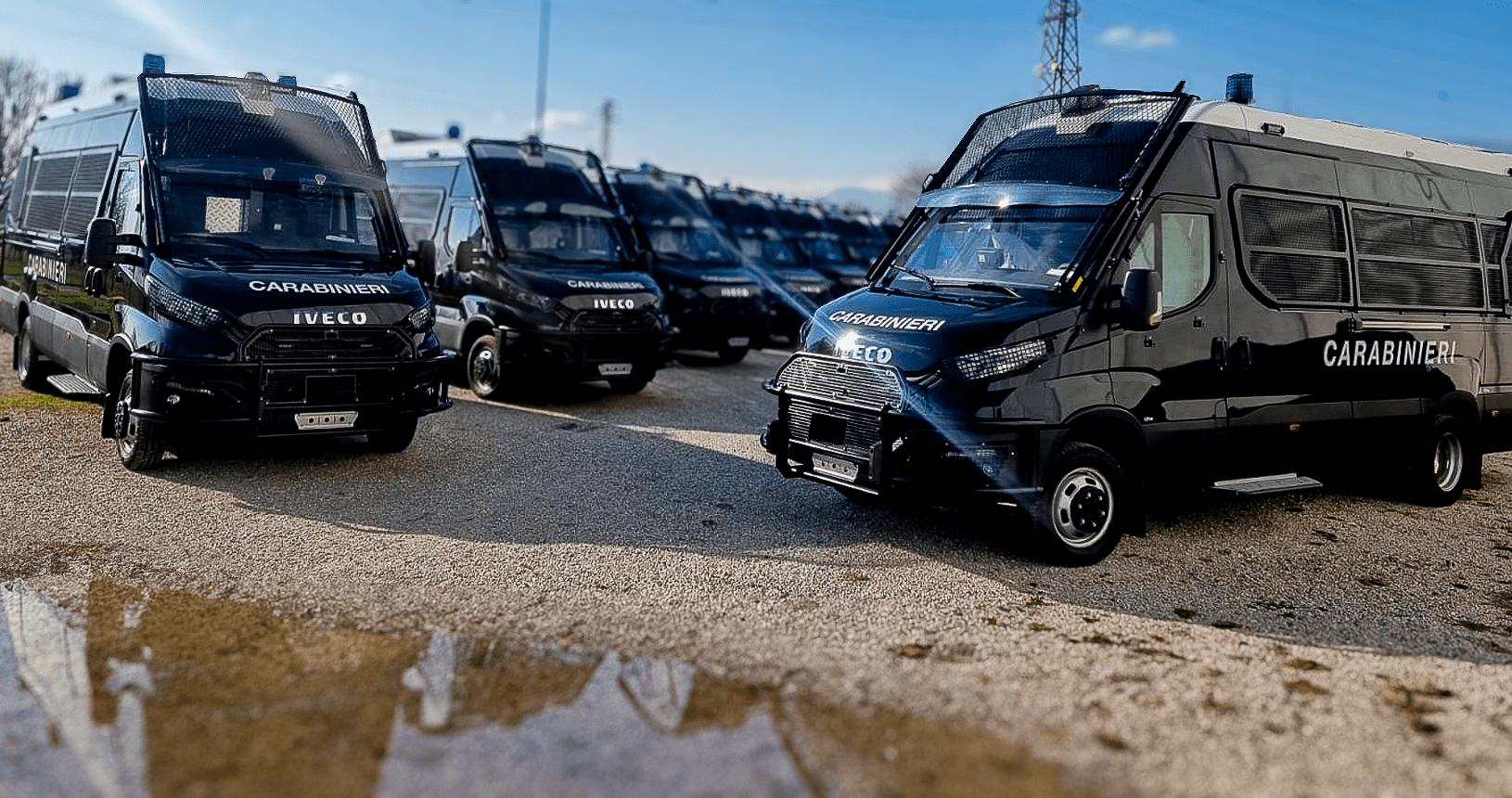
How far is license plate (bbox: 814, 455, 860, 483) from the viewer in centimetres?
674

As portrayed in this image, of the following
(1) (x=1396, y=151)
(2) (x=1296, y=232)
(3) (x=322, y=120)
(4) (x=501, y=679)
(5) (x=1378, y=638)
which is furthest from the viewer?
(3) (x=322, y=120)

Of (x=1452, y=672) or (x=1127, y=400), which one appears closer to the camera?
(x=1452, y=672)

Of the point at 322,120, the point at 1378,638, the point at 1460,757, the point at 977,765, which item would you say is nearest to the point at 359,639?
the point at 977,765

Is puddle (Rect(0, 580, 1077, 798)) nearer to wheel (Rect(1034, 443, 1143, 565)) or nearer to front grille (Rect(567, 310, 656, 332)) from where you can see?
wheel (Rect(1034, 443, 1143, 565))

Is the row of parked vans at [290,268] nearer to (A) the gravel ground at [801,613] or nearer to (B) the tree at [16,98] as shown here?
(A) the gravel ground at [801,613]

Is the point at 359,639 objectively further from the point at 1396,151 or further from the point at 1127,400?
the point at 1396,151

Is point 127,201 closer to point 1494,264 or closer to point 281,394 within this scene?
point 281,394

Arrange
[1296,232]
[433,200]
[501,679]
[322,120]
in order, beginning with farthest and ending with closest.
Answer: [433,200] < [322,120] < [1296,232] < [501,679]

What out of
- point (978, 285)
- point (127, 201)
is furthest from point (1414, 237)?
point (127, 201)

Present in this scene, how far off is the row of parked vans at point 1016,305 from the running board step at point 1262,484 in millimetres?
29

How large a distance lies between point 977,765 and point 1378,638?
8.98 ft

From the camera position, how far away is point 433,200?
1330cm

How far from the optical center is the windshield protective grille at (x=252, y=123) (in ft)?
29.4

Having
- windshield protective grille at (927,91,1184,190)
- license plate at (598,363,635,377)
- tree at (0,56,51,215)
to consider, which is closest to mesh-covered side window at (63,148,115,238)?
license plate at (598,363,635,377)
